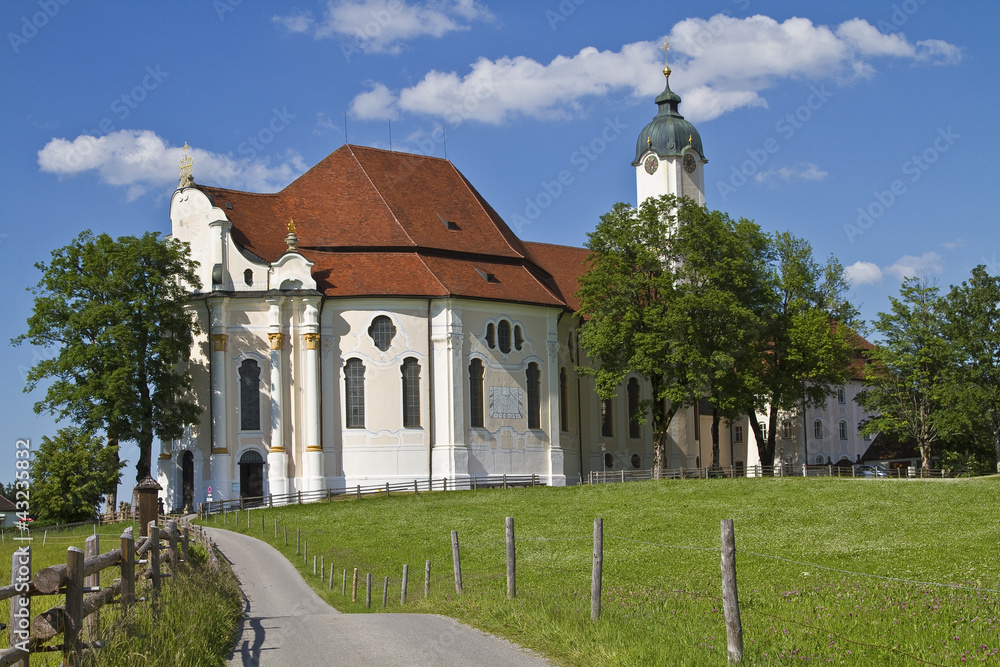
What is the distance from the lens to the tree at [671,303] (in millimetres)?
50312

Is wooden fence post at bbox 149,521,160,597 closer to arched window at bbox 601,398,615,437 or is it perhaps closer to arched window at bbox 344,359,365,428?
arched window at bbox 344,359,365,428

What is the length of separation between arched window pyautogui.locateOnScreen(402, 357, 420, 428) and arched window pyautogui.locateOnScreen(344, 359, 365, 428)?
193cm

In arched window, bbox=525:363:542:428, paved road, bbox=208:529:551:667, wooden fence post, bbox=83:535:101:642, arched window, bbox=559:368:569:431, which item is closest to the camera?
wooden fence post, bbox=83:535:101:642

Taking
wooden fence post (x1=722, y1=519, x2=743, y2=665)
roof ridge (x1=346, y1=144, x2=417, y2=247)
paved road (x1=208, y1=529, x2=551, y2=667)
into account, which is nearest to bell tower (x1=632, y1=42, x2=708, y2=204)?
roof ridge (x1=346, y1=144, x2=417, y2=247)

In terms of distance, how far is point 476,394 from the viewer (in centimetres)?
5256

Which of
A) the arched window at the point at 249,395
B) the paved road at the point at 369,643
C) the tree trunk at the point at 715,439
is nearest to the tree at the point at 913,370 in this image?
the tree trunk at the point at 715,439

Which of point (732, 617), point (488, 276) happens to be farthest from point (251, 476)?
point (732, 617)

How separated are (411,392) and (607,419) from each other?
13.3m

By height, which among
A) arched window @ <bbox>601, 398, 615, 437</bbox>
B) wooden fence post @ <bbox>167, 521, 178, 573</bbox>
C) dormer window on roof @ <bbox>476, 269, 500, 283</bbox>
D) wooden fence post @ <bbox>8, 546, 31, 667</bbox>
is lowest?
wooden fence post @ <bbox>167, 521, 178, 573</bbox>

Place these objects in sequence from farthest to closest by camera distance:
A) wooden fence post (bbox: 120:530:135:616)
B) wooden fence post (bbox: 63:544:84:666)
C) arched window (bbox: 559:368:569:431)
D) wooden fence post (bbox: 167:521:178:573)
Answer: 1. arched window (bbox: 559:368:569:431)
2. wooden fence post (bbox: 167:521:178:573)
3. wooden fence post (bbox: 120:530:135:616)
4. wooden fence post (bbox: 63:544:84:666)

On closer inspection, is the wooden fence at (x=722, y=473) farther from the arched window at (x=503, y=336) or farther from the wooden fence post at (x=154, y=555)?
the wooden fence post at (x=154, y=555)

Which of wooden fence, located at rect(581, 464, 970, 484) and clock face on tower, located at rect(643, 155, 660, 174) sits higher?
clock face on tower, located at rect(643, 155, 660, 174)

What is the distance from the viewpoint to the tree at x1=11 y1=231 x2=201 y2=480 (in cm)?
4712

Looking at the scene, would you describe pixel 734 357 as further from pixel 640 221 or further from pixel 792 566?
pixel 792 566
